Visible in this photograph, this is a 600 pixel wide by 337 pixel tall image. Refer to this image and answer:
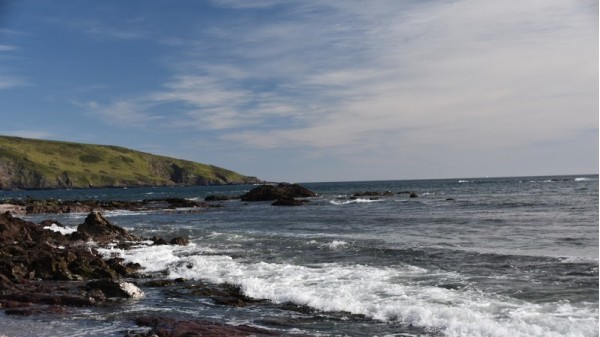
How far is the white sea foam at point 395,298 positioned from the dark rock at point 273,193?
80.8 m

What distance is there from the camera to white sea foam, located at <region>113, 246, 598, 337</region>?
14586 mm

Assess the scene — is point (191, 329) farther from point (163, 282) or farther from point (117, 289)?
point (163, 282)

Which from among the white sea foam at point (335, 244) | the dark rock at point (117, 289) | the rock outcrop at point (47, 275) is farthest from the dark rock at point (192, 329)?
the white sea foam at point (335, 244)

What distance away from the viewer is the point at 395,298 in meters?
18.2

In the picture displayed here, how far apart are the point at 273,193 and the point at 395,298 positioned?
91961 millimetres

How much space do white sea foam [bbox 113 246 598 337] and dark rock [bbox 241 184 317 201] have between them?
80.8 m

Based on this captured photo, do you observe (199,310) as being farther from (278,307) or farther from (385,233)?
(385,233)

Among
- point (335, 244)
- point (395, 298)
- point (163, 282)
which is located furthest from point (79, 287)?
point (335, 244)

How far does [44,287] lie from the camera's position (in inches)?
826

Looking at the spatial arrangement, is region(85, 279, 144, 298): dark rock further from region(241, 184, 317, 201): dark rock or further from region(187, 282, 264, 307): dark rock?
region(241, 184, 317, 201): dark rock

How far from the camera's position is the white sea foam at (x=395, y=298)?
14586 mm

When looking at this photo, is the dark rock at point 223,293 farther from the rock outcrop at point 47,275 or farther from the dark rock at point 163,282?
the rock outcrop at point 47,275

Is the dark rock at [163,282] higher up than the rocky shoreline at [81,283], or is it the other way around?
the rocky shoreline at [81,283]

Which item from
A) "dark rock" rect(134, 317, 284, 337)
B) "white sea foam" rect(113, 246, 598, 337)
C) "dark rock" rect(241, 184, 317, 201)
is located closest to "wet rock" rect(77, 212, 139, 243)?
"white sea foam" rect(113, 246, 598, 337)
